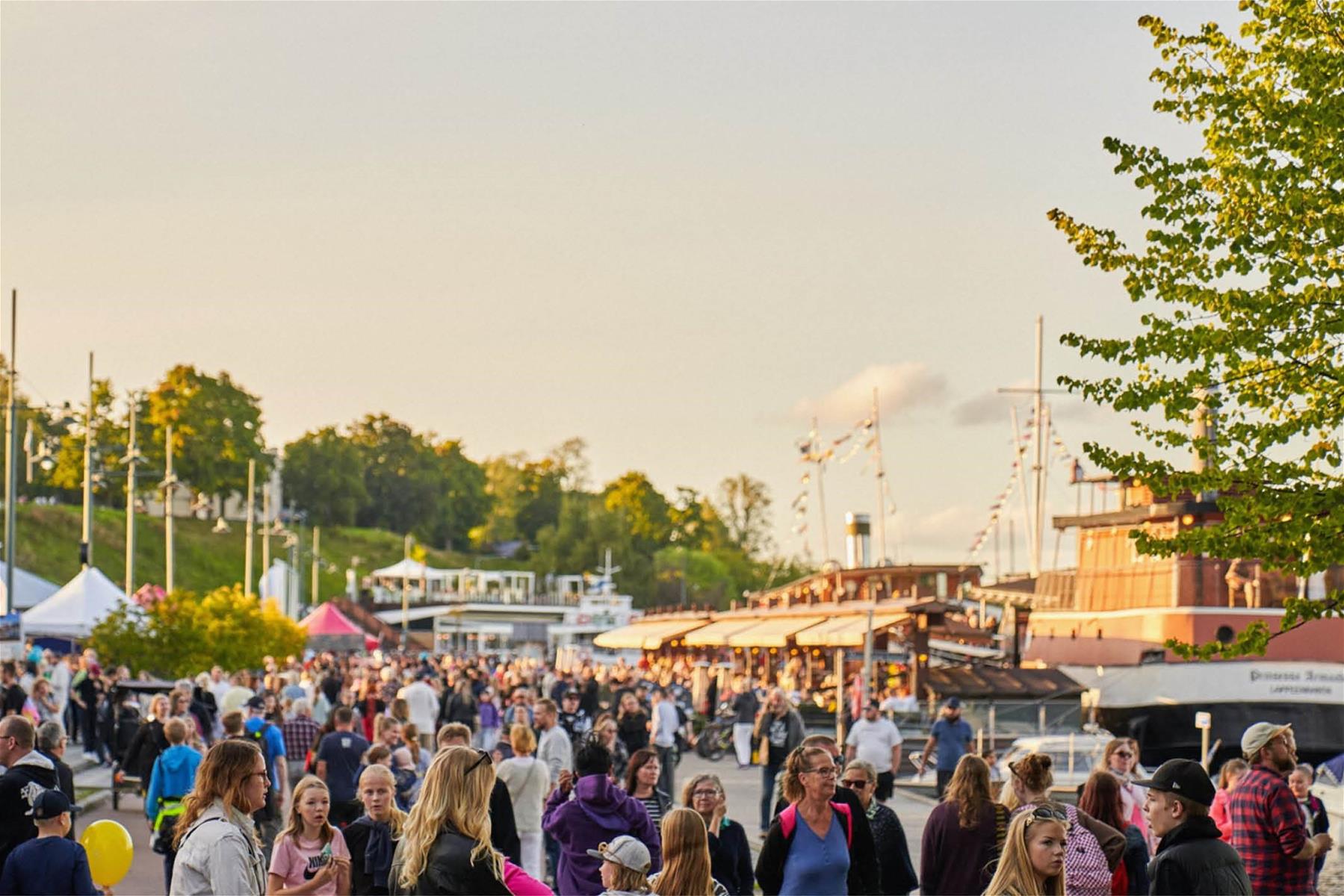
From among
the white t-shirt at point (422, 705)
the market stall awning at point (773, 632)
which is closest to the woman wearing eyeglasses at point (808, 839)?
the white t-shirt at point (422, 705)

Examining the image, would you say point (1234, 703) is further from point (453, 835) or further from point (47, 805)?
point (453, 835)

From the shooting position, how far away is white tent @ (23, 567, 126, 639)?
140ft

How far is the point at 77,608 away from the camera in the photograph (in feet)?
141

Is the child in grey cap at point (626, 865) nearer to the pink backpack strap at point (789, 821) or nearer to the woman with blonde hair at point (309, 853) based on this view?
the woman with blonde hair at point (309, 853)

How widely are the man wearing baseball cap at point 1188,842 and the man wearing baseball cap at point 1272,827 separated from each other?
6.78ft

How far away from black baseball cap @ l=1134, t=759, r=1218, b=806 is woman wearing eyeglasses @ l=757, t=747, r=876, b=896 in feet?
5.65

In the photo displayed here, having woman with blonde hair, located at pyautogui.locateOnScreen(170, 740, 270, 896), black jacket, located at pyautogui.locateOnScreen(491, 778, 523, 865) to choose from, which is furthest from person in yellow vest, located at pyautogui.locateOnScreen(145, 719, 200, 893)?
woman with blonde hair, located at pyautogui.locateOnScreen(170, 740, 270, 896)

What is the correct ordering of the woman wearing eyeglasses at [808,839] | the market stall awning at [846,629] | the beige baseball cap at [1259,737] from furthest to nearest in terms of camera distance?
the market stall awning at [846,629] → the beige baseball cap at [1259,737] → the woman wearing eyeglasses at [808,839]

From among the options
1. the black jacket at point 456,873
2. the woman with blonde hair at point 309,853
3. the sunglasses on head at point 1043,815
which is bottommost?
the woman with blonde hair at point 309,853

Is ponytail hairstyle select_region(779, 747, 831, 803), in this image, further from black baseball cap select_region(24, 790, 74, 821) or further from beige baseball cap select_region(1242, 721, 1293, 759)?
black baseball cap select_region(24, 790, 74, 821)

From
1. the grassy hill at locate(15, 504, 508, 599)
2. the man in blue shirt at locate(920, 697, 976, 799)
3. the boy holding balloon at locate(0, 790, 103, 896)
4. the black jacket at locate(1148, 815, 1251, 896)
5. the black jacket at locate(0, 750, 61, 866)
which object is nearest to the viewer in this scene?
the black jacket at locate(1148, 815, 1251, 896)

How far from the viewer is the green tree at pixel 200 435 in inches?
4803

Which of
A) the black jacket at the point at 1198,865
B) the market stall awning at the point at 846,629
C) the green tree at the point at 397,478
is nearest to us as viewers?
the black jacket at the point at 1198,865

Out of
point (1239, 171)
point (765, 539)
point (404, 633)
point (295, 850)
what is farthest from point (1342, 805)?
point (765, 539)
